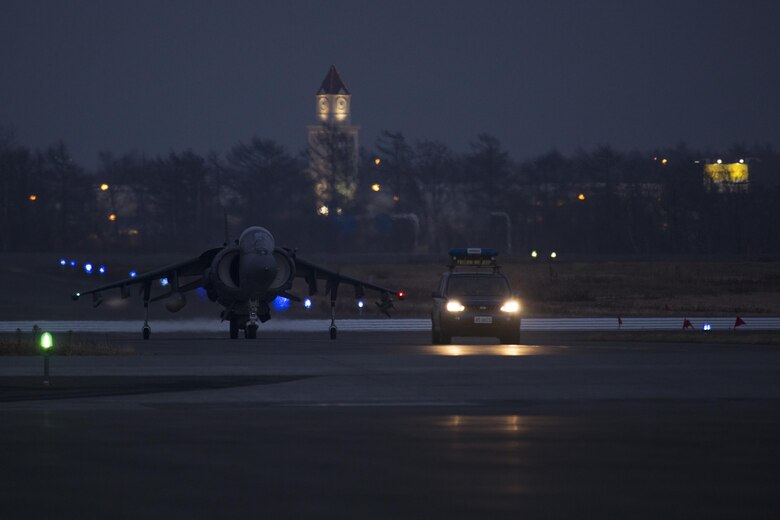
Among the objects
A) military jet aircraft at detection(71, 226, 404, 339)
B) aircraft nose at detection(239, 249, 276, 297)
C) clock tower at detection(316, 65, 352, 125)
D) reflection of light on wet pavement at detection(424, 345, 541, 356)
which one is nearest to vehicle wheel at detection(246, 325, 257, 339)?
military jet aircraft at detection(71, 226, 404, 339)

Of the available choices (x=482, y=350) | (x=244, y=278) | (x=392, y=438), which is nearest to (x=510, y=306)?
(x=482, y=350)

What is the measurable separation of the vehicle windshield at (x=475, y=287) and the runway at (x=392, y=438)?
6.13 m

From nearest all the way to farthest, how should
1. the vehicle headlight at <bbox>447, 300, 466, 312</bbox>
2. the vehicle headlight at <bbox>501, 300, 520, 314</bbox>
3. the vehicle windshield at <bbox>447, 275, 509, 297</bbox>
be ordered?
the vehicle headlight at <bbox>447, 300, 466, 312</bbox> → the vehicle headlight at <bbox>501, 300, 520, 314</bbox> → the vehicle windshield at <bbox>447, 275, 509, 297</bbox>

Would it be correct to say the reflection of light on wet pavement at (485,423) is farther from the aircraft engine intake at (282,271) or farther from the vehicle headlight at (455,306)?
the aircraft engine intake at (282,271)

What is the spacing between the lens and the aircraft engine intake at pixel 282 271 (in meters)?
40.5

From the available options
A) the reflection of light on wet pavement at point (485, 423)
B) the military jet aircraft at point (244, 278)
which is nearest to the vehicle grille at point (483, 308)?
the military jet aircraft at point (244, 278)

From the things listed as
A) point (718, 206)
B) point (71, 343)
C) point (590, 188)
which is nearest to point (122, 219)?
point (590, 188)

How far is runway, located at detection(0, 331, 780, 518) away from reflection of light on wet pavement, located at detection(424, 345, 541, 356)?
7.52 feet

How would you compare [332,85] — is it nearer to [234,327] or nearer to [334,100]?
[334,100]

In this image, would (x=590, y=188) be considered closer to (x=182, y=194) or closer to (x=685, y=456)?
(x=182, y=194)

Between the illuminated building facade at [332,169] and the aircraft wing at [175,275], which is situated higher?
the illuminated building facade at [332,169]

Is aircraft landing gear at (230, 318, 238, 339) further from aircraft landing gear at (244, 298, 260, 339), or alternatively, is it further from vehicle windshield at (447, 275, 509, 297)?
vehicle windshield at (447, 275, 509, 297)

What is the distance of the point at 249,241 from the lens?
39.6 metres

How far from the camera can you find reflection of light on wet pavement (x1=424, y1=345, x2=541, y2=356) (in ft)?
97.9
